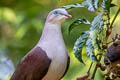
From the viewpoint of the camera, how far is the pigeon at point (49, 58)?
1.04 metres

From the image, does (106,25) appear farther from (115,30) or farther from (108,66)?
(115,30)

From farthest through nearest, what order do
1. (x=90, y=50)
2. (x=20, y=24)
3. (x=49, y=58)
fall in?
(x=20, y=24), (x=49, y=58), (x=90, y=50)

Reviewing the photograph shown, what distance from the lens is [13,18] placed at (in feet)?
8.50

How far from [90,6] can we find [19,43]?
1.63 metres

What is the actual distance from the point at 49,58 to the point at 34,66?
5 centimetres

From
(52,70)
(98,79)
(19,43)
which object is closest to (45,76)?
(52,70)

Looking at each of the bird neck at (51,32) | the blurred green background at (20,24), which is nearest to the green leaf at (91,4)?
the bird neck at (51,32)

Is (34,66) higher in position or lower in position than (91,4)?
Result: lower

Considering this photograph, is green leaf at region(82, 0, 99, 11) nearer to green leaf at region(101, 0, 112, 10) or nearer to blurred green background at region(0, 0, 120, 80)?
green leaf at region(101, 0, 112, 10)

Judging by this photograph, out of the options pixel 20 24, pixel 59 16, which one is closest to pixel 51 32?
pixel 59 16

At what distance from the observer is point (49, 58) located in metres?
1.03

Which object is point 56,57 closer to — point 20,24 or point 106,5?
point 106,5

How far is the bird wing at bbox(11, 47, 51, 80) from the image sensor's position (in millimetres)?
1036

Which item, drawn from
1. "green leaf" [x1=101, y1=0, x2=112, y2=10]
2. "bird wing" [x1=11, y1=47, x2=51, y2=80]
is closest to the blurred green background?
"bird wing" [x1=11, y1=47, x2=51, y2=80]
